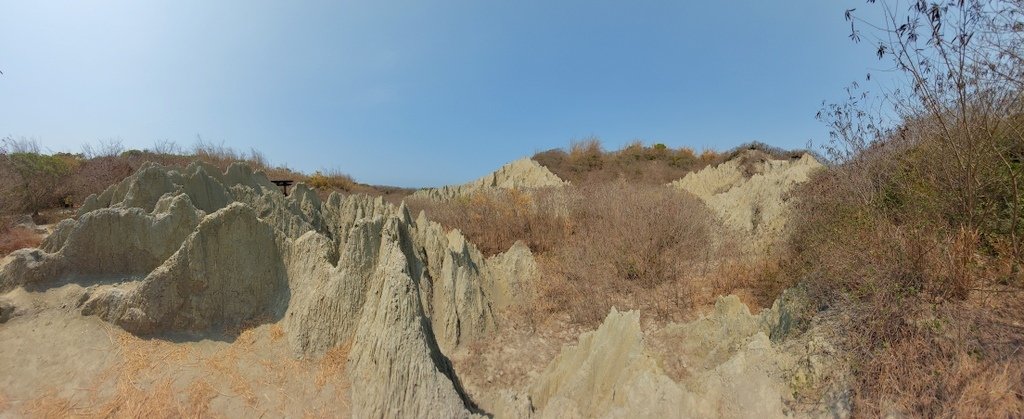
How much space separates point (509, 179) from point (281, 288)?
21632 millimetres

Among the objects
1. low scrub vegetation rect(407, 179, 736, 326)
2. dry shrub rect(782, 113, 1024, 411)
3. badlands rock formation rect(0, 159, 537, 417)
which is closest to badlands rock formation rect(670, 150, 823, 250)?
low scrub vegetation rect(407, 179, 736, 326)

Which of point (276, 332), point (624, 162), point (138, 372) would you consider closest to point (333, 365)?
point (276, 332)

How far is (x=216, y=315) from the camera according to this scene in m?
5.07

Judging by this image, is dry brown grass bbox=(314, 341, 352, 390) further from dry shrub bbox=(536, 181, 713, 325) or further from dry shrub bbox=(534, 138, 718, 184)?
dry shrub bbox=(534, 138, 718, 184)

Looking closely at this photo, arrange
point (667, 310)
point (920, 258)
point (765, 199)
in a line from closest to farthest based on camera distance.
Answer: point (920, 258)
point (667, 310)
point (765, 199)

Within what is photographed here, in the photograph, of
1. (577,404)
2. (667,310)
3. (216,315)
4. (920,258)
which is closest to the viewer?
(577,404)

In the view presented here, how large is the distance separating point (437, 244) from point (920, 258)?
672 centimetres

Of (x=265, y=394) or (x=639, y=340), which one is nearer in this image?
(x=639, y=340)

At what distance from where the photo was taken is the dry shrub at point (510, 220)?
12.1m

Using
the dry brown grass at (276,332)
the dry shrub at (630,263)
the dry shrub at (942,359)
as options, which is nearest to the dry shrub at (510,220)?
the dry shrub at (630,263)

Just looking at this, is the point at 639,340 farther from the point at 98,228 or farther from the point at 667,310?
the point at 98,228

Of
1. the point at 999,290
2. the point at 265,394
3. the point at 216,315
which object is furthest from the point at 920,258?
the point at 216,315

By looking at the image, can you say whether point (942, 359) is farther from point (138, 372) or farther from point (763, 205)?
point (763, 205)

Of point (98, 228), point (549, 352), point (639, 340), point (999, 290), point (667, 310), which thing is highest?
point (98, 228)
